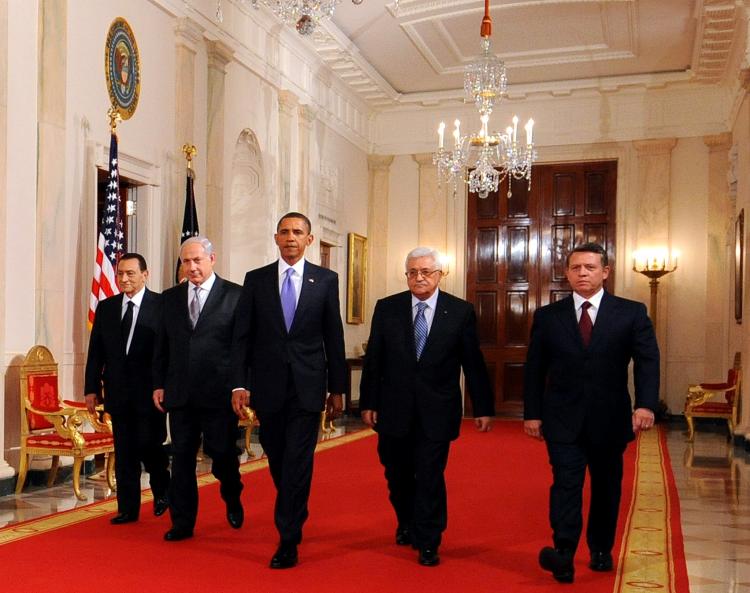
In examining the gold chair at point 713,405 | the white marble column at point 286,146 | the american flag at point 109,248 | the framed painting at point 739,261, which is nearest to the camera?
the american flag at point 109,248

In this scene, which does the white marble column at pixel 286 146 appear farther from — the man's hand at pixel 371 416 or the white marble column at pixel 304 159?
the man's hand at pixel 371 416

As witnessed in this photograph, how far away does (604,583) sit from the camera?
163 inches

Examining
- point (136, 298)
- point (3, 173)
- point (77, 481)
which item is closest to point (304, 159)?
point (3, 173)

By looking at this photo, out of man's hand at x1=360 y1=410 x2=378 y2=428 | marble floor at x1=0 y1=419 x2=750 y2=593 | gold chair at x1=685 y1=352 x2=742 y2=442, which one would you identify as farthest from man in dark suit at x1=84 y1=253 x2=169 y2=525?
gold chair at x1=685 y1=352 x2=742 y2=442

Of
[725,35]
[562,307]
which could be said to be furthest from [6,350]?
[725,35]

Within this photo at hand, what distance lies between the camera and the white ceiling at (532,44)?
1166cm

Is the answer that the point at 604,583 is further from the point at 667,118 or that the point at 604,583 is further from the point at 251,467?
the point at 667,118

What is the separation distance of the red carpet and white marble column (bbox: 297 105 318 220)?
646 cm

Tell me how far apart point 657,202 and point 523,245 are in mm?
2244

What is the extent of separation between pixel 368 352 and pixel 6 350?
3689 millimetres

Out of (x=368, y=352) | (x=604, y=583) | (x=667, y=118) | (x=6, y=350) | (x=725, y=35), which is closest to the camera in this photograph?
(x=604, y=583)

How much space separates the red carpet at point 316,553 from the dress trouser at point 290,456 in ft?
0.80

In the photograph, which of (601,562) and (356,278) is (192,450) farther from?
(356,278)

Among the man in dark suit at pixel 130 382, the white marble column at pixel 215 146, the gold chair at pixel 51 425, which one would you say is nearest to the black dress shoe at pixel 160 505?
the man in dark suit at pixel 130 382
